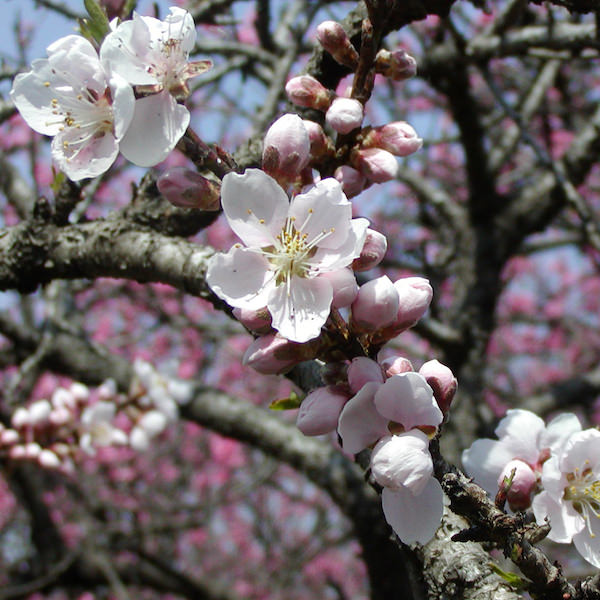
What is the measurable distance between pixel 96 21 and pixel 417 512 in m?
1.03

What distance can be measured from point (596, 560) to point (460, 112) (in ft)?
9.84

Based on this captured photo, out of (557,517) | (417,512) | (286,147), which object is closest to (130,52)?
(286,147)

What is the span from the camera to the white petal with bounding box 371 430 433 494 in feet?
2.98

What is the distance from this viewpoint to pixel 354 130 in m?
1.27

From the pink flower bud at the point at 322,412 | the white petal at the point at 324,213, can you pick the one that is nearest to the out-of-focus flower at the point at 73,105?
the white petal at the point at 324,213

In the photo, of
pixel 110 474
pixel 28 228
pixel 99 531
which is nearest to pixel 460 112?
pixel 28 228

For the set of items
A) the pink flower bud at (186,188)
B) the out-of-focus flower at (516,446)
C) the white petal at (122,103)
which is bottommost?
the out-of-focus flower at (516,446)

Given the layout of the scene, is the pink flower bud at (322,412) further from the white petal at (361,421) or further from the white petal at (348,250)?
the white petal at (348,250)

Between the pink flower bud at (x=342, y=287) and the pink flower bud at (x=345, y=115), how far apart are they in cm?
32

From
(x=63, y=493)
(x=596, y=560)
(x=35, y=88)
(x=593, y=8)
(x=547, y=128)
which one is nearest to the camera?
(x=596, y=560)

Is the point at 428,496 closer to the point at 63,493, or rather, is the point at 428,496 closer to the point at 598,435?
the point at 598,435

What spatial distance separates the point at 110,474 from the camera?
743 cm

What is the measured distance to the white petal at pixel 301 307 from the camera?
0.96 meters

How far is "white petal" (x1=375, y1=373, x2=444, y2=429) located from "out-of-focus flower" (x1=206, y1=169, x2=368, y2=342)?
5.9 inches
